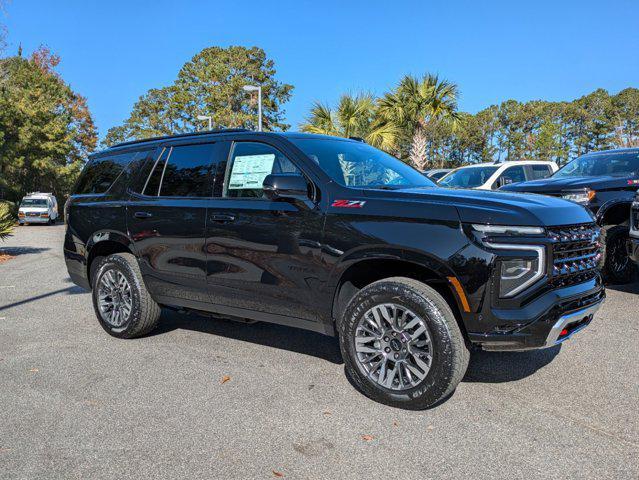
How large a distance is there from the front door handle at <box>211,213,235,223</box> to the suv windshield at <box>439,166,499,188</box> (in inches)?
308

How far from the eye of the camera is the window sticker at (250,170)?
4.29 meters

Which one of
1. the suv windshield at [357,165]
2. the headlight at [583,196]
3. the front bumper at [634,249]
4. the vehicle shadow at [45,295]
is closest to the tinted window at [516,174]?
the headlight at [583,196]

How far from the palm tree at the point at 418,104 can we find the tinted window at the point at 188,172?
57.3 feet

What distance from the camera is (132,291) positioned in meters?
5.08

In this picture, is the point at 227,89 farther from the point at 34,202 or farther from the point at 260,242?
the point at 260,242

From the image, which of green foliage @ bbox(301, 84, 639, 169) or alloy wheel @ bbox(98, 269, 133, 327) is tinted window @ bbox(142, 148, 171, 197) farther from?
green foliage @ bbox(301, 84, 639, 169)

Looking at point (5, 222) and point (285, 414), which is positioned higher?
point (5, 222)

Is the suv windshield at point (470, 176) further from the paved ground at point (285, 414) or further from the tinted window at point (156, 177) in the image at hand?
the tinted window at point (156, 177)

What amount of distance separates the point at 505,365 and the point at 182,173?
3.28m

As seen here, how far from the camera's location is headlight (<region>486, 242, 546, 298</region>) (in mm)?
3168

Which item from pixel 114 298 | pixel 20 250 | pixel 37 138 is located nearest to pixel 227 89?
pixel 37 138

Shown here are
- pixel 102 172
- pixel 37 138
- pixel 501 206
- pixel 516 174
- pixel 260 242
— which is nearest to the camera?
pixel 501 206

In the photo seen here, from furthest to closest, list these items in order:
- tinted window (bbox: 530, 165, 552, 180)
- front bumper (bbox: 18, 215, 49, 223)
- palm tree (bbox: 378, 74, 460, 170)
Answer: front bumper (bbox: 18, 215, 49, 223)
palm tree (bbox: 378, 74, 460, 170)
tinted window (bbox: 530, 165, 552, 180)

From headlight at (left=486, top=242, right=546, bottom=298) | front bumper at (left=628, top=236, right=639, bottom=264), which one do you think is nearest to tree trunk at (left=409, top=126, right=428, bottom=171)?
front bumper at (left=628, top=236, right=639, bottom=264)
